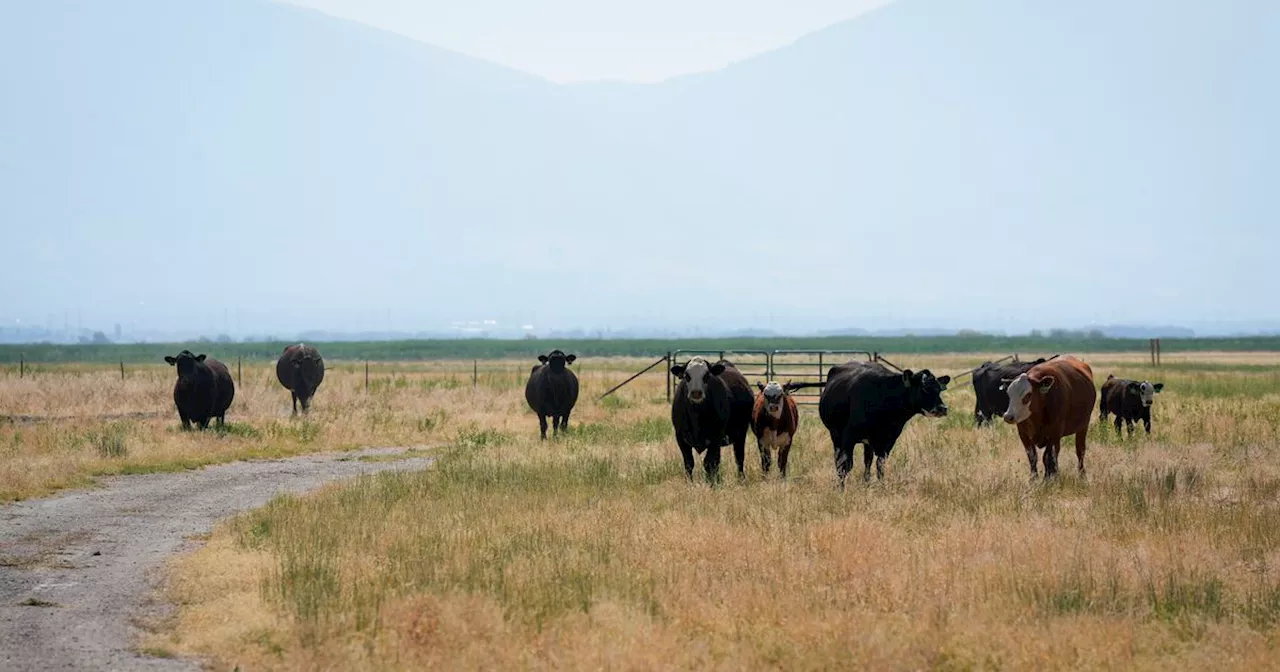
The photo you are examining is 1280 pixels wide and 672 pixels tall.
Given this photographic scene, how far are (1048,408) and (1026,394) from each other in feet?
1.75

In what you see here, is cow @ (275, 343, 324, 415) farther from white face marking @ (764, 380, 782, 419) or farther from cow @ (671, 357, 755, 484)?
white face marking @ (764, 380, 782, 419)

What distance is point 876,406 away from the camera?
1739 cm

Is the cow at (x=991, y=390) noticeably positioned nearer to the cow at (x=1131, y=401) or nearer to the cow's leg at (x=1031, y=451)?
the cow at (x=1131, y=401)

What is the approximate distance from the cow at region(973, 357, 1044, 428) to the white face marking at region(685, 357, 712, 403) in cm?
1051

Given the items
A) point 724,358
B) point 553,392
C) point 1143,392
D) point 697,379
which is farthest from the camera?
point 724,358

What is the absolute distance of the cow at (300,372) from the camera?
34062 millimetres

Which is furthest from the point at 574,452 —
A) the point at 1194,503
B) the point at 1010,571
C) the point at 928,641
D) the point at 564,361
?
the point at 928,641

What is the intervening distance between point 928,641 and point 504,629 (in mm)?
3106

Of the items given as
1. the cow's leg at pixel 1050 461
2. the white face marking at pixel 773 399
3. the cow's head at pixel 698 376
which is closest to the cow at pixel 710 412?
the cow's head at pixel 698 376

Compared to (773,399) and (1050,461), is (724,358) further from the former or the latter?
(1050,461)

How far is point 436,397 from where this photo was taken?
39.3 metres

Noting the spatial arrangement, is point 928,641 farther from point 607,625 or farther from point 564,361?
point 564,361

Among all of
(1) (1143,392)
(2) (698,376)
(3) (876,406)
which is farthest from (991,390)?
(2) (698,376)

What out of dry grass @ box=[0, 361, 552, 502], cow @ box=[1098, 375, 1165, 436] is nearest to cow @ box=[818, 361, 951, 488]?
cow @ box=[1098, 375, 1165, 436]
